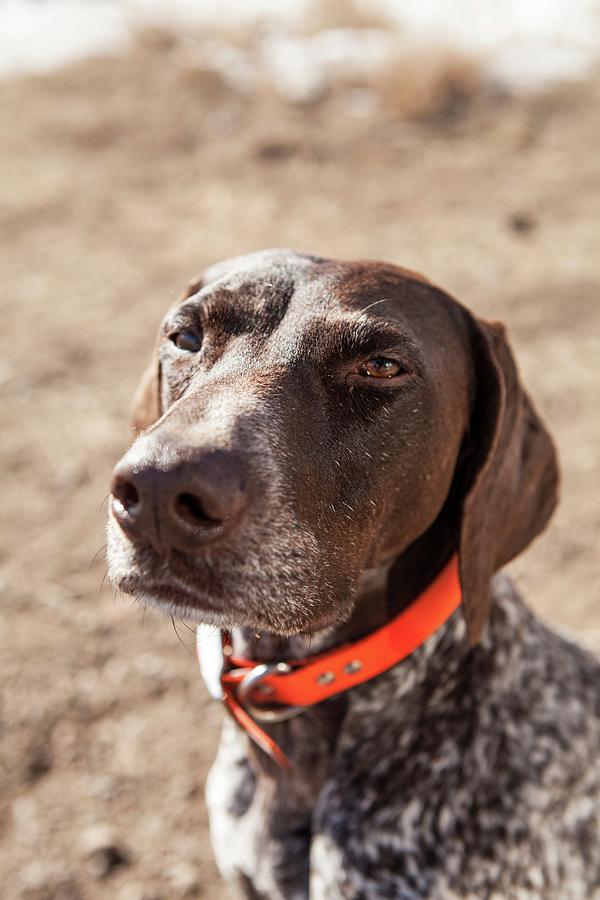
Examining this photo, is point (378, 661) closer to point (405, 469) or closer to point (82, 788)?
point (405, 469)

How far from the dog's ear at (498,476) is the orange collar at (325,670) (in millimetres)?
152

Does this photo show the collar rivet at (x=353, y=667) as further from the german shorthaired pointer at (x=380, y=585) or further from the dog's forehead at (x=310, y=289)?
the dog's forehead at (x=310, y=289)

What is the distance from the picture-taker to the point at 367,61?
11930 mm

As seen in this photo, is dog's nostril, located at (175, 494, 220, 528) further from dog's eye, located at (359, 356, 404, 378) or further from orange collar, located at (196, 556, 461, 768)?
orange collar, located at (196, 556, 461, 768)

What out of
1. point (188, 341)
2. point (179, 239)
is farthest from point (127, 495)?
point (179, 239)

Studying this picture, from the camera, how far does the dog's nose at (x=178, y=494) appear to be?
2074 mm

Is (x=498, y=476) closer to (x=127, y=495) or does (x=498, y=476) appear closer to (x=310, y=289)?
(x=310, y=289)

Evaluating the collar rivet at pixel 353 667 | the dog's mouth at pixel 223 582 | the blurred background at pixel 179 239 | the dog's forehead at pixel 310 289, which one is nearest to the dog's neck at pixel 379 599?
the collar rivet at pixel 353 667

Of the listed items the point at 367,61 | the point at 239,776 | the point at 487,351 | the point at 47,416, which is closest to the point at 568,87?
the point at 367,61

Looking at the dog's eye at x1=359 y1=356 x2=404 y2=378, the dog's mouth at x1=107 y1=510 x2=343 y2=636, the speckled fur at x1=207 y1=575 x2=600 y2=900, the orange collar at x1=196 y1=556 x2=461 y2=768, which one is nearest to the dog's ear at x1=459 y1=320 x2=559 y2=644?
the orange collar at x1=196 y1=556 x2=461 y2=768

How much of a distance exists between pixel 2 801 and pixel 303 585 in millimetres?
2593

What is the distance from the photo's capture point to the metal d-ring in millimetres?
2896

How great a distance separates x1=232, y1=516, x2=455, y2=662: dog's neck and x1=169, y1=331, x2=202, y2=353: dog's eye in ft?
2.97

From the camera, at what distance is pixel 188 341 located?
2928 millimetres
